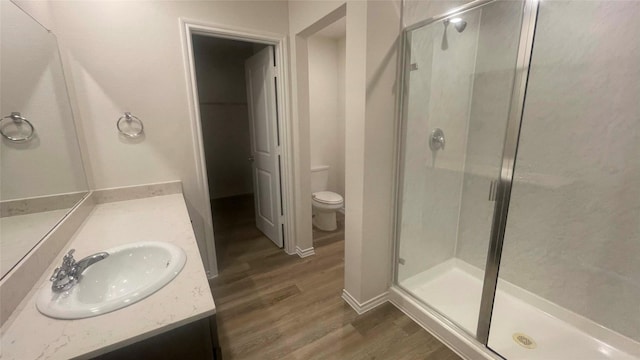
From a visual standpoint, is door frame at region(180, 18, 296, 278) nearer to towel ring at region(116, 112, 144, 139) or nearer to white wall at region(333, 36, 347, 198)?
towel ring at region(116, 112, 144, 139)

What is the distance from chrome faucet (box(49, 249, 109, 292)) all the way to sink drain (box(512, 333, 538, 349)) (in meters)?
2.29

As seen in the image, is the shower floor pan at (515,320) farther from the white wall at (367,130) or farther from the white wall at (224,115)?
the white wall at (224,115)

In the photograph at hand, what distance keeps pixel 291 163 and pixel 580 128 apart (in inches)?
83.6

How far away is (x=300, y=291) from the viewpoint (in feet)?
7.08

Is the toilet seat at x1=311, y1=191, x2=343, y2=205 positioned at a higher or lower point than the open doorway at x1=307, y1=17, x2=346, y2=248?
lower

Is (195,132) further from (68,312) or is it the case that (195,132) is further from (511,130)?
(511,130)

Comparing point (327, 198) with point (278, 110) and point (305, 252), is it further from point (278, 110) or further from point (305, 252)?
point (278, 110)

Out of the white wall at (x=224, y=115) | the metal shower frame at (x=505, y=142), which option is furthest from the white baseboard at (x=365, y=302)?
the white wall at (x=224, y=115)

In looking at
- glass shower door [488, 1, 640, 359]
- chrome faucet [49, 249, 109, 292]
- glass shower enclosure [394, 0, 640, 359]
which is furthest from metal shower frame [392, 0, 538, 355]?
chrome faucet [49, 249, 109, 292]

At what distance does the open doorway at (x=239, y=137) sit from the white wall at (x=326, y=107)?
0.86m

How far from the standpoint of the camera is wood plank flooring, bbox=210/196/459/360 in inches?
63.2

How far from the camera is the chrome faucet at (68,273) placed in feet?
2.98

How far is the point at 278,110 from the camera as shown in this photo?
2502mm

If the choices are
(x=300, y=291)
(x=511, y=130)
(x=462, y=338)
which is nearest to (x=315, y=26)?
(x=511, y=130)
